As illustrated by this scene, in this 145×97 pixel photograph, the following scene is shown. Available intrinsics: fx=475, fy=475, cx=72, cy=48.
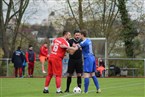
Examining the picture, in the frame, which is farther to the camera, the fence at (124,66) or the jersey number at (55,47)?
the fence at (124,66)

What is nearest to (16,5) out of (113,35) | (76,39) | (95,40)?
(113,35)

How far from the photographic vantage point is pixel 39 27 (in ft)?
315

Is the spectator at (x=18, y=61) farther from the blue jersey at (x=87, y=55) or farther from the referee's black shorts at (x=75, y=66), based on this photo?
the blue jersey at (x=87, y=55)

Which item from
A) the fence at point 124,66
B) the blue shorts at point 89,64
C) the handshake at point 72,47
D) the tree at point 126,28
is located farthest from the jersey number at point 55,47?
the tree at point 126,28

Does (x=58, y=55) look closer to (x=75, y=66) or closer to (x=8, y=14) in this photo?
(x=75, y=66)

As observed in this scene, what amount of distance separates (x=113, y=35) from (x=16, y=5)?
10.3 meters

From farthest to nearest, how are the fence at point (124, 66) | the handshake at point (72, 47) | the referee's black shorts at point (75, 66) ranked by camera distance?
the fence at point (124, 66), the referee's black shorts at point (75, 66), the handshake at point (72, 47)

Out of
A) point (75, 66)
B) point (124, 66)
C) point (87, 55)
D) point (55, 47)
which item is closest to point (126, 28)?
point (124, 66)

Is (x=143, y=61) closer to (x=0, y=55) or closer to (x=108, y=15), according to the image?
(x=108, y=15)

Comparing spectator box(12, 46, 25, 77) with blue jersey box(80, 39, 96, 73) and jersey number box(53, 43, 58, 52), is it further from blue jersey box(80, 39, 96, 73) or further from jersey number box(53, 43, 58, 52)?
blue jersey box(80, 39, 96, 73)

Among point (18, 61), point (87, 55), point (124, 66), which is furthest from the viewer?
point (124, 66)

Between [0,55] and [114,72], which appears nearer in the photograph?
[114,72]

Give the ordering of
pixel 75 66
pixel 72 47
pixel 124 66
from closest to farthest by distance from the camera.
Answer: pixel 72 47, pixel 75 66, pixel 124 66

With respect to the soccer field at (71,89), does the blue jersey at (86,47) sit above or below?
above
